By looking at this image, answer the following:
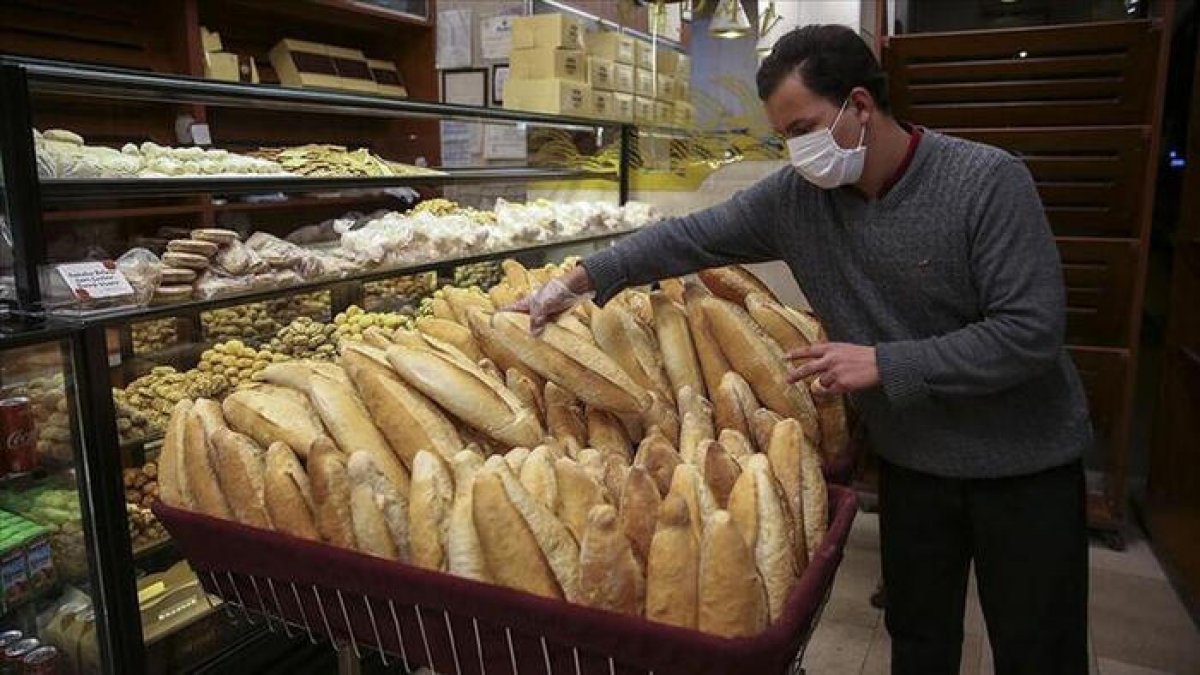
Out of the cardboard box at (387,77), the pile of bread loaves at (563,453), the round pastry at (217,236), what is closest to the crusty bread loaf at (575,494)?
the pile of bread loaves at (563,453)

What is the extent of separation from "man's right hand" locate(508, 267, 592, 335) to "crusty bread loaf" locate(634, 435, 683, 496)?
0.37 meters

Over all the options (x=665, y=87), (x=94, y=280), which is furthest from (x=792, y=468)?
(x=665, y=87)

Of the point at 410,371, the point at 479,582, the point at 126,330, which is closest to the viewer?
the point at 479,582

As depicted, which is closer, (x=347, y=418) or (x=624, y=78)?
(x=347, y=418)

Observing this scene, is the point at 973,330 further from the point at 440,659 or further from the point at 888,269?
the point at 440,659

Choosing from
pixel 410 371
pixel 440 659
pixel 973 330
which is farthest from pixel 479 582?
pixel 973 330

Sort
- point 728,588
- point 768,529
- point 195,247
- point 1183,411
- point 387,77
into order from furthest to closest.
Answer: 1. point 387,77
2. point 1183,411
3. point 195,247
4. point 768,529
5. point 728,588

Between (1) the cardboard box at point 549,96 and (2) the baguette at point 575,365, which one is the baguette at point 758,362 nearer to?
(2) the baguette at point 575,365

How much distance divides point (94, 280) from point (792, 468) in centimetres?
108

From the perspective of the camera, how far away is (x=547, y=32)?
326cm

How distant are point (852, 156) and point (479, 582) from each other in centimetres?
89

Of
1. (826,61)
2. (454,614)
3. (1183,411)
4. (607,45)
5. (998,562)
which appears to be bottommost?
(1183,411)

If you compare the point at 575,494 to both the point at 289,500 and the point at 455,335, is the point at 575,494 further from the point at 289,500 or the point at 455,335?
the point at 455,335

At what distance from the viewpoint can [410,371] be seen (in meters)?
1.24
